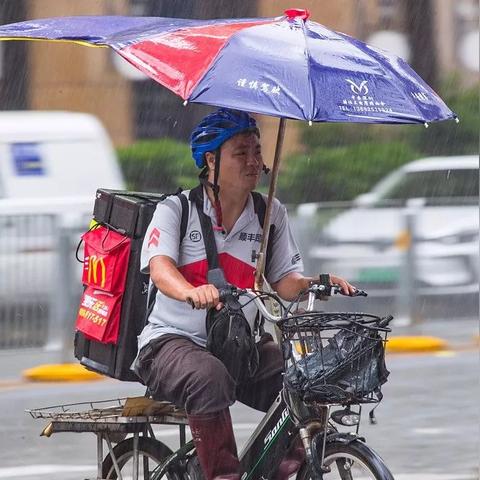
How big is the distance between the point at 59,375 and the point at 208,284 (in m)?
6.47

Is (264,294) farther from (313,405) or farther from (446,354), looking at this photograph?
(446,354)

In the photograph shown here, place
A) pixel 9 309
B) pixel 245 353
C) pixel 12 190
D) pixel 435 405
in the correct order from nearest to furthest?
pixel 245 353, pixel 435 405, pixel 9 309, pixel 12 190

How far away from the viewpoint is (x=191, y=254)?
4898 millimetres

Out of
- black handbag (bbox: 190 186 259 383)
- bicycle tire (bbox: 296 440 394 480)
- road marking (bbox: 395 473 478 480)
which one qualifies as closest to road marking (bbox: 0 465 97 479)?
road marking (bbox: 395 473 478 480)

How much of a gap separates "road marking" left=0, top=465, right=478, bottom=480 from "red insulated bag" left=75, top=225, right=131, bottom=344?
2361 mm

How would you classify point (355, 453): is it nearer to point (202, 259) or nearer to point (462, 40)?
point (202, 259)

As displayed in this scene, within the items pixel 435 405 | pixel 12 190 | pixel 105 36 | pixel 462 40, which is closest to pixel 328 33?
pixel 105 36

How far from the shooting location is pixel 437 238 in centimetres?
1335

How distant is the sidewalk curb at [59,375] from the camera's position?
35.7 ft

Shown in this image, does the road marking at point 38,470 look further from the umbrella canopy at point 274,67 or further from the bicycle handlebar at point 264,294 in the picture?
the umbrella canopy at point 274,67

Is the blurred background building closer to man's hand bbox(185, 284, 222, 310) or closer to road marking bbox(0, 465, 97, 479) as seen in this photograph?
road marking bbox(0, 465, 97, 479)

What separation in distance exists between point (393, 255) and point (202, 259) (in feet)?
27.8

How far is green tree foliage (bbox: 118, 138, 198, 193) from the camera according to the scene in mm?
14047

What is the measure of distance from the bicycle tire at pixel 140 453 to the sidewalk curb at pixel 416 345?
7.10 meters
